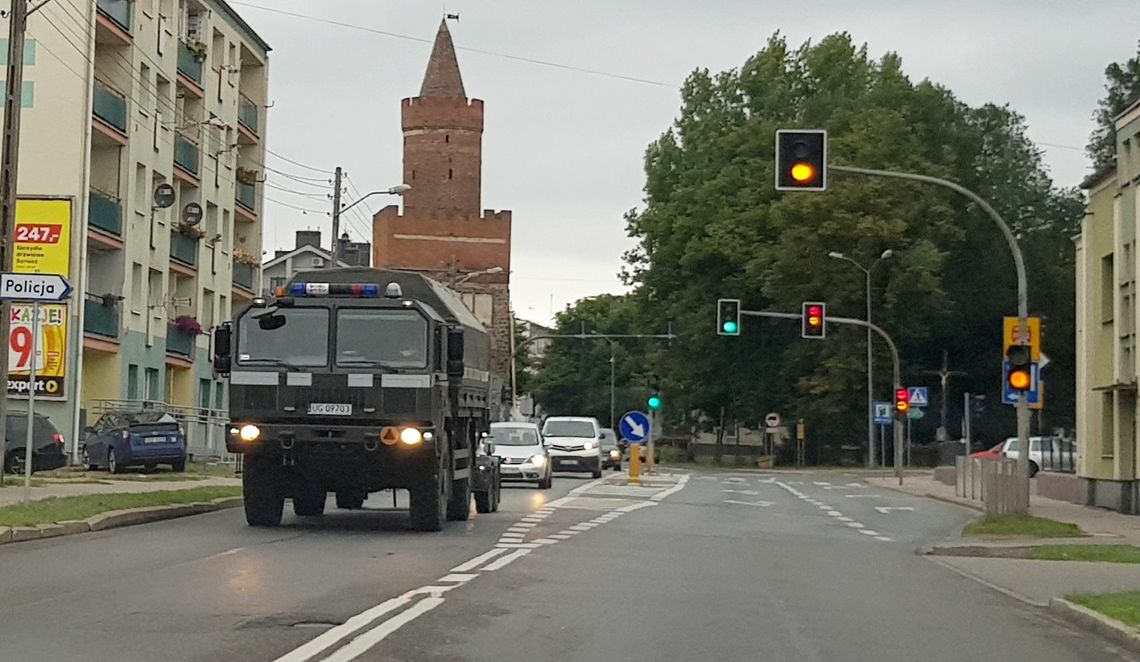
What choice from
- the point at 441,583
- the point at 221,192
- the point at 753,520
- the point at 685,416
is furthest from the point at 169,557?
the point at 685,416

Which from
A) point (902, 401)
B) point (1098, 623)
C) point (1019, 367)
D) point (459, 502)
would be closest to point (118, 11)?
point (902, 401)

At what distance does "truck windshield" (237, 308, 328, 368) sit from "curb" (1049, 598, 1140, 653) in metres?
9.35

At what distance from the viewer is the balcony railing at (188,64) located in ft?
182

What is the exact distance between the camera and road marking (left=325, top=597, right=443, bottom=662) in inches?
376

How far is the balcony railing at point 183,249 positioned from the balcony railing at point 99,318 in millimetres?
6332

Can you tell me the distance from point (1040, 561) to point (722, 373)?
179 ft

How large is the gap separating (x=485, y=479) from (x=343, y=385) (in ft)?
19.5

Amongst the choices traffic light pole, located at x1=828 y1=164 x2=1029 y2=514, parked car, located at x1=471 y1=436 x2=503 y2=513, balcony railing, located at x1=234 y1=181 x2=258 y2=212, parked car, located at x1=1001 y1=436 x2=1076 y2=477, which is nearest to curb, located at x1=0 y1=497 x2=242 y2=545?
parked car, located at x1=471 y1=436 x2=503 y2=513

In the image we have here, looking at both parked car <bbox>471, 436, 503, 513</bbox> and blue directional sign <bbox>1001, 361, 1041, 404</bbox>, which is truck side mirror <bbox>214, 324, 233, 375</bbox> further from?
blue directional sign <bbox>1001, 361, 1041, 404</bbox>

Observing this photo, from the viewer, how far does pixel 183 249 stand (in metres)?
56.4

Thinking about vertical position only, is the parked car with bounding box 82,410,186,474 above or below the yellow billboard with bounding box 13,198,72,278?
below

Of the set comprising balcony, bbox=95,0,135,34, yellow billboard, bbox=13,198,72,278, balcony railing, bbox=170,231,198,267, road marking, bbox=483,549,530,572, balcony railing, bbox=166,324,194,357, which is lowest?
road marking, bbox=483,549,530,572

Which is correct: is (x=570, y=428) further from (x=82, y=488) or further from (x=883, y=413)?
(x=82, y=488)

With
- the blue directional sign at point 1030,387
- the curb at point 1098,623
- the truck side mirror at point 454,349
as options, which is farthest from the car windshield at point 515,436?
the curb at point 1098,623
